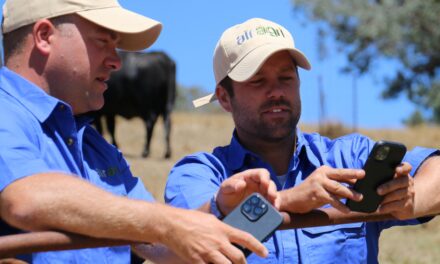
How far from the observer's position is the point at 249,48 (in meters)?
3.42

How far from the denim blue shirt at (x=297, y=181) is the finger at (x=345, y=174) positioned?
51cm

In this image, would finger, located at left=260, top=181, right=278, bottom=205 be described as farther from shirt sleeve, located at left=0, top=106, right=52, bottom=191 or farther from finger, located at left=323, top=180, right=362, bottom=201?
shirt sleeve, located at left=0, top=106, right=52, bottom=191

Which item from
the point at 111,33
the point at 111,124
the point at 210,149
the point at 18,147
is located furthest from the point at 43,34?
the point at 111,124

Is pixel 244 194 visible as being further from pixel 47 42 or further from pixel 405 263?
pixel 405 263

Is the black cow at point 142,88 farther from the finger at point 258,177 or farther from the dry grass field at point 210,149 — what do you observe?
the finger at point 258,177

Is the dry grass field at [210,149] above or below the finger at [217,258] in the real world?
below

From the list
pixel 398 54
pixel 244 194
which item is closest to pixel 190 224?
pixel 244 194

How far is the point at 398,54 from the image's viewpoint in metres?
23.1

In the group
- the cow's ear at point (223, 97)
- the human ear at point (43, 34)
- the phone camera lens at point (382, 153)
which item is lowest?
the cow's ear at point (223, 97)

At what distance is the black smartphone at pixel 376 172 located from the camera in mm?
2391

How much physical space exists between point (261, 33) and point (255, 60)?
0.17 m

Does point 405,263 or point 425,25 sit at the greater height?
point 405,263

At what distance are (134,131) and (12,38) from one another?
62.6 ft

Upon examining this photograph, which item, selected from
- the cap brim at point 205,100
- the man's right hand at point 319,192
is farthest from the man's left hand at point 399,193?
the cap brim at point 205,100
